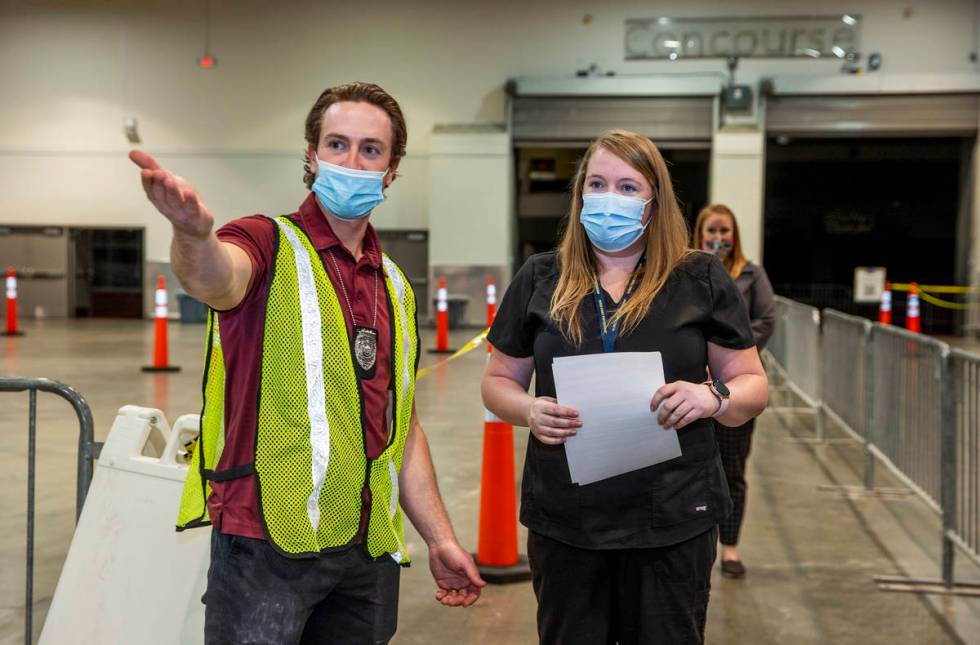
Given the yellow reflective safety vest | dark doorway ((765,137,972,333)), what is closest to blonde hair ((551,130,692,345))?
the yellow reflective safety vest

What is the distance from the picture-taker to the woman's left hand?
8.17ft

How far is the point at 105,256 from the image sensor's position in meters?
24.5

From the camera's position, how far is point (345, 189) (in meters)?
2.33

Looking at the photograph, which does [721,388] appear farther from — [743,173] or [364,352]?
[743,173]

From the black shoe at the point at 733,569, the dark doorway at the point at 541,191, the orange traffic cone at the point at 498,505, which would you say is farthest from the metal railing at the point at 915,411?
the dark doorway at the point at 541,191

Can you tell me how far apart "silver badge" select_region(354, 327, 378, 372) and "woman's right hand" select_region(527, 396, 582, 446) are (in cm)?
51

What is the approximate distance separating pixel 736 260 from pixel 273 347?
13.5 feet

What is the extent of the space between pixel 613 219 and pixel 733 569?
11.2 ft

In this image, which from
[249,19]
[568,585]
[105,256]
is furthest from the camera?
[105,256]

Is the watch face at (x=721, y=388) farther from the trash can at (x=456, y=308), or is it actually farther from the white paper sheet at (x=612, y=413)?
the trash can at (x=456, y=308)

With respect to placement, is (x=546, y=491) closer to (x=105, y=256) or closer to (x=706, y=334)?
(x=706, y=334)

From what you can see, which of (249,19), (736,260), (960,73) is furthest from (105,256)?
(736,260)

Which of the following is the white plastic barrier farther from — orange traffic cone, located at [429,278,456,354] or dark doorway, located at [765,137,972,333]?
dark doorway, located at [765,137,972,333]

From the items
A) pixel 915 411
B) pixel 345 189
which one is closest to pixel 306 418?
pixel 345 189
